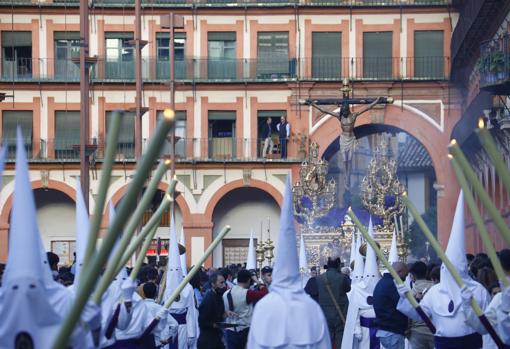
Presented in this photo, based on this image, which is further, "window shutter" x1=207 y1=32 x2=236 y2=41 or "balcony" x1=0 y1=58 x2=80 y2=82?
"window shutter" x1=207 y1=32 x2=236 y2=41

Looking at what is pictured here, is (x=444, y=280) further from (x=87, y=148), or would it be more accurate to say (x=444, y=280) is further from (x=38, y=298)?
(x=87, y=148)

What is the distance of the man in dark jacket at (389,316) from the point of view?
19.0m

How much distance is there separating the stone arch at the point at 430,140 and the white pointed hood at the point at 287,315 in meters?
43.2

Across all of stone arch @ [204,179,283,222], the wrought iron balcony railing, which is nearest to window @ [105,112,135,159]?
the wrought iron balcony railing

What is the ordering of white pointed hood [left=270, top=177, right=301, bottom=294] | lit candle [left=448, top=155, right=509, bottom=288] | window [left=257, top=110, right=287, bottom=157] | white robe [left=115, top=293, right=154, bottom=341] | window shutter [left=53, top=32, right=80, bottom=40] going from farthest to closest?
window shutter [left=53, top=32, right=80, bottom=40] → window [left=257, top=110, right=287, bottom=157] → white robe [left=115, top=293, right=154, bottom=341] → white pointed hood [left=270, top=177, right=301, bottom=294] → lit candle [left=448, top=155, right=509, bottom=288]

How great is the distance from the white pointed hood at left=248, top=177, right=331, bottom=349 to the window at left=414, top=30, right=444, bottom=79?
148 feet

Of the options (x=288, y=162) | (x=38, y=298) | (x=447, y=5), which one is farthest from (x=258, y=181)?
(x=38, y=298)

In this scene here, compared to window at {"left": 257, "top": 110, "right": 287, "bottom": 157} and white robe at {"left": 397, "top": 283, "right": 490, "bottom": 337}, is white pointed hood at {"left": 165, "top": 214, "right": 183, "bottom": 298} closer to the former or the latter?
white robe at {"left": 397, "top": 283, "right": 490, "bottom": 337}

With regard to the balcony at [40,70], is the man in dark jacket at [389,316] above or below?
below

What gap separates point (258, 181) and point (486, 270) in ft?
135

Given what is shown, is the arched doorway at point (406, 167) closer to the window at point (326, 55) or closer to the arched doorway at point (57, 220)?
the window at point (326, 55)

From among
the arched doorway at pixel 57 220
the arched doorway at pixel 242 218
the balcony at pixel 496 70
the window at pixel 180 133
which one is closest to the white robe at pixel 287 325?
the balcony at pixel 496 70

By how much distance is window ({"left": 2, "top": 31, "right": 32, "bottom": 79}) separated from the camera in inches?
2271

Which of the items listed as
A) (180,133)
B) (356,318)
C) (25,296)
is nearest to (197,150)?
(180,133)
